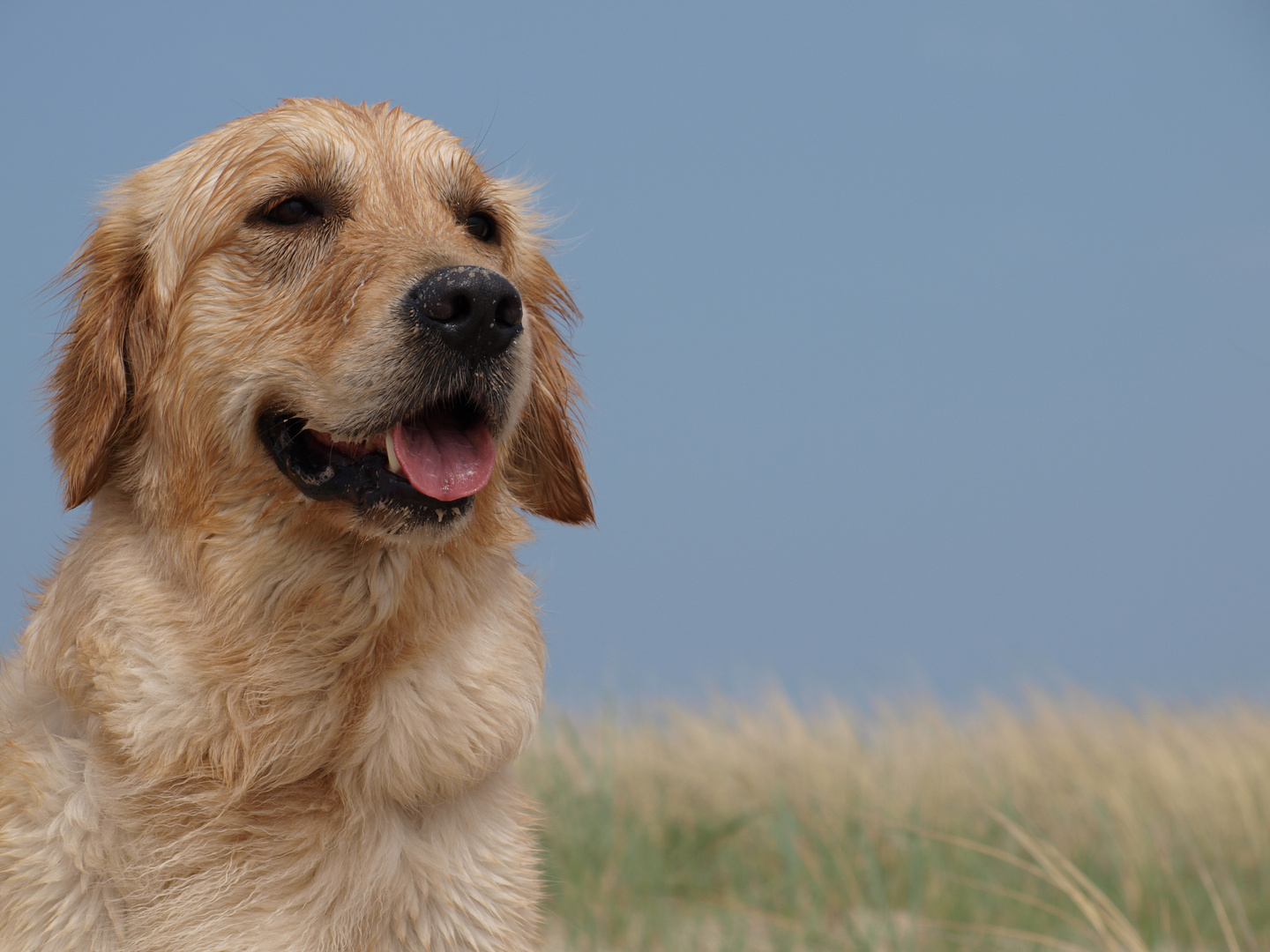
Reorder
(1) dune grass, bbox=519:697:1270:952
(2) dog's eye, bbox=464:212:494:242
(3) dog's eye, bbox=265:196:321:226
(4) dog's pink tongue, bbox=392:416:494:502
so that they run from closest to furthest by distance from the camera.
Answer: (4) dog's pink tongue, bbox=392:416:494:502 → (3) dog's eye, bbox=265:196:321:226 → (2) dog's eye, bbox=464:212:494:242 → (1) dune grass, bbox=519:697:1270:952

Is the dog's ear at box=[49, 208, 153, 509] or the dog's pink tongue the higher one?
the dog's pink tongue

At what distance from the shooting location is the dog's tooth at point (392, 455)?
9.75 feet

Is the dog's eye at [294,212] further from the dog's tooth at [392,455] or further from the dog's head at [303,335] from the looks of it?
the dog's tooth at [392,455]

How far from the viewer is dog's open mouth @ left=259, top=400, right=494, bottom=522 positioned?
9.61ft

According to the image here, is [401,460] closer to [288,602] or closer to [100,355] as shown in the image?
[288,602]

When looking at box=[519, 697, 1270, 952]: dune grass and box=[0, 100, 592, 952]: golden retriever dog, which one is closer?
box=[0, 100, 592, 952]: golden retriever dog

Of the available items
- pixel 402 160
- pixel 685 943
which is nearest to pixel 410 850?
pixel 402 160

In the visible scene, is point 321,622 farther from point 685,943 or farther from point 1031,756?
point 1031,756

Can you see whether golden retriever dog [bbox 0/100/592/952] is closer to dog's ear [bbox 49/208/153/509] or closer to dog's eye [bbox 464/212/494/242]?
dog's ear [bbox 49/208/153/509]

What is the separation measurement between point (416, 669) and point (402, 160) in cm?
147

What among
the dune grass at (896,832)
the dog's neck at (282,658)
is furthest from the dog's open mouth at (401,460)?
the dune grass at (896,832)

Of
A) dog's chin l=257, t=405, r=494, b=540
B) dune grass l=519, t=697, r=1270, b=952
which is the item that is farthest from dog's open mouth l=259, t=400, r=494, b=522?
dune grass l=519, t=697, r=1270, b=952

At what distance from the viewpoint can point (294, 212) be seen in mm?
A: 3273

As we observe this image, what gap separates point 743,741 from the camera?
323 inches
